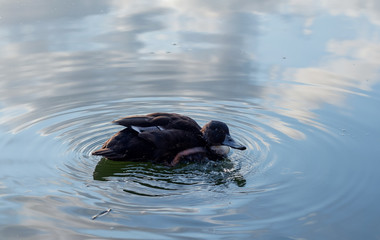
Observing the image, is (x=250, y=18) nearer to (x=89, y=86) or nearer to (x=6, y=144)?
(x=89, y=86)

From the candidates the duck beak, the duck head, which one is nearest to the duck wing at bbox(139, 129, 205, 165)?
the duck head

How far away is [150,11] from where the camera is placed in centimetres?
1272

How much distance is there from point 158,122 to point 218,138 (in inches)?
30.2

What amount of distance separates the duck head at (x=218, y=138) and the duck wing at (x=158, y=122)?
147 mm

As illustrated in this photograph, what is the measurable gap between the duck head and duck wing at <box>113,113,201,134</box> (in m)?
0.15

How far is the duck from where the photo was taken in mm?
6617

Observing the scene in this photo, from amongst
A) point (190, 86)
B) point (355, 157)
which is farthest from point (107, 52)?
point (355, 157)

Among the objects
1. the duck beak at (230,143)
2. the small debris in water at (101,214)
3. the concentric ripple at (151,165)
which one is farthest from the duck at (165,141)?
the small debris in water at (101,214)

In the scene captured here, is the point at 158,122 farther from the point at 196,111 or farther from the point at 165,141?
the point at 196,111

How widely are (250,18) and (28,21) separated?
4.71 meters

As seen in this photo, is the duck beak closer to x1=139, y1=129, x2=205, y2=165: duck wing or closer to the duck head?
the duck head

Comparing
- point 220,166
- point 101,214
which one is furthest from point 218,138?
point 101,214

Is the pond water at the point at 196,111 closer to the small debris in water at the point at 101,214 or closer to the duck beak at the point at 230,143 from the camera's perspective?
the small debris in water at the point at 101,214

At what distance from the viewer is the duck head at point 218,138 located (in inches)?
274
